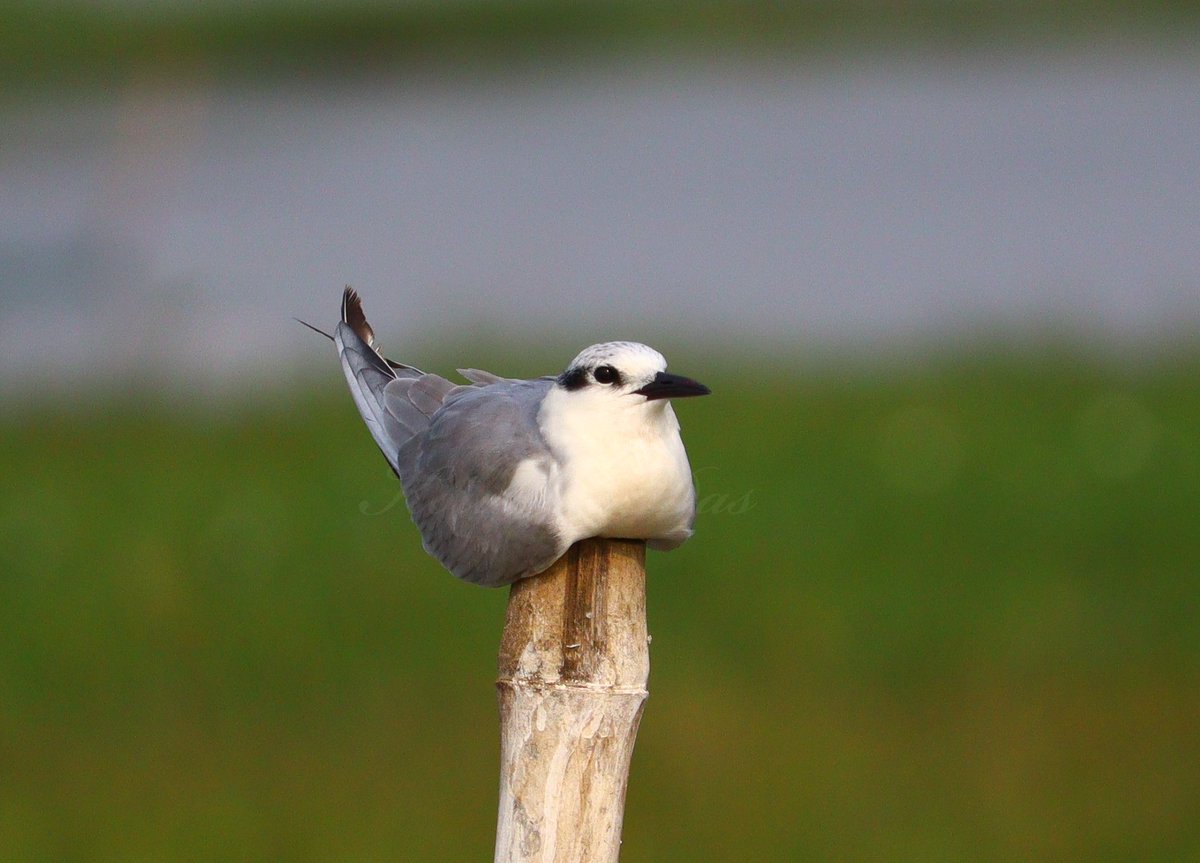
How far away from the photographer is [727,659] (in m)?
5.10

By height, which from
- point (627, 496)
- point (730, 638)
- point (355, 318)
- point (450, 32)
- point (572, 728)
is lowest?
point (572, 728)

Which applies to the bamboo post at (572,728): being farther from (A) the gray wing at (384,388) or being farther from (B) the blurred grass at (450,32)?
(B) the blurred grass at (450,32)

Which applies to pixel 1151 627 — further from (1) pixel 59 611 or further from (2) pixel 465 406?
(1) pixel 59 611

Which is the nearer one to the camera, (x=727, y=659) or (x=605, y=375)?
(x=605, y=375)

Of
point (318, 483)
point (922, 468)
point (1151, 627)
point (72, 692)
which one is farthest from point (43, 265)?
point (1151, 627)

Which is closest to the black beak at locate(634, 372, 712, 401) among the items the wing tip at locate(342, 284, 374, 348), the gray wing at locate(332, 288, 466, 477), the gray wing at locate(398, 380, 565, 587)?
the gray wing at locate(398, 380, 565, 587)

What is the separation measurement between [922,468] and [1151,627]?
1.06 meters

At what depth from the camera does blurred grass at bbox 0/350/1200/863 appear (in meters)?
4.65

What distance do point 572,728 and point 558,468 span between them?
17.2 inches

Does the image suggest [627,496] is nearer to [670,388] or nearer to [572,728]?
[670,388]

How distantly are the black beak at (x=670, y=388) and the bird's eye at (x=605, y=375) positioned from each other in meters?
0.05

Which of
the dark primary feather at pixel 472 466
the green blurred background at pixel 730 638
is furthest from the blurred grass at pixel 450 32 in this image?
the dark primary feather at pixel 472 466

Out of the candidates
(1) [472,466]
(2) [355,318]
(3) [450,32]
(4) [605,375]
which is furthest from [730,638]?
(3) [450,32]

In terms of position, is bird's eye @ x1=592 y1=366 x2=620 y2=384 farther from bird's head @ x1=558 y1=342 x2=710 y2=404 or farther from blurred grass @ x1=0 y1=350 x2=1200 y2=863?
blurred grass @ x1=0 y1=350 x2=1200 y2=863
